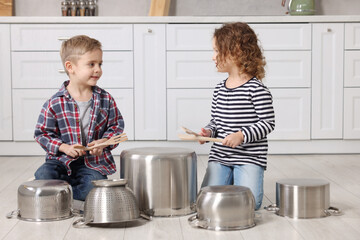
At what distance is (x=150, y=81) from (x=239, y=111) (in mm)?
1366

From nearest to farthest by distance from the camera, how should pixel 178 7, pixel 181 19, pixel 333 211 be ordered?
pixel 333 211 → pixel 181 19 → pixel 178 7

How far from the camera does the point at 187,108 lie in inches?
138

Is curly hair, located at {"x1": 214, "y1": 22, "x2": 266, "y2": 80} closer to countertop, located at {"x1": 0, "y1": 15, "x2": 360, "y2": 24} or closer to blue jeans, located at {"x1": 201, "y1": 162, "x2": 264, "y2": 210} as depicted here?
blue jeans, located at {"x1": 201, "y1": 162, "x2": 264, "y2": 210}

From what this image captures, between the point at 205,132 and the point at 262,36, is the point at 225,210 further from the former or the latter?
the point at 262,36

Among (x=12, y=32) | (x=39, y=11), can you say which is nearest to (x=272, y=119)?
(x=12, y=32)

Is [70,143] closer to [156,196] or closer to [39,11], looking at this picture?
[156,196]

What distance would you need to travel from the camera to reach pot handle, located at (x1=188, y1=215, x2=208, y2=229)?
1817 millimetres

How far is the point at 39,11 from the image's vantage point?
3.97 m

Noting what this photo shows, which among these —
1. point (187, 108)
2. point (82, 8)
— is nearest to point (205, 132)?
point (187, 108)

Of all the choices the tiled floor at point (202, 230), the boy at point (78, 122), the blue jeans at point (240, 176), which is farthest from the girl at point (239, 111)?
the boy at point (78, 122)

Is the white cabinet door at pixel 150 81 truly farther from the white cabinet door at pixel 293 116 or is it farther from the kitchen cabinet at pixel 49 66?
the white cabinet door at pixel 293 116

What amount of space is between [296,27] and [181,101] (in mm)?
815

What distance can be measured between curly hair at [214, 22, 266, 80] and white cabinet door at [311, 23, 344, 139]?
1.34 meters

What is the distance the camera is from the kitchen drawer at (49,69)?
136 inches
